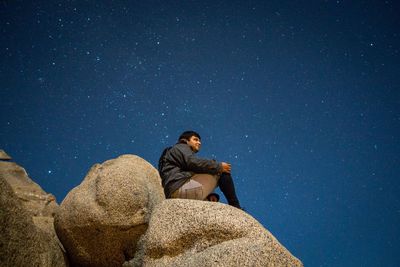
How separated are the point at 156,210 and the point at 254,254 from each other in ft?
6.55

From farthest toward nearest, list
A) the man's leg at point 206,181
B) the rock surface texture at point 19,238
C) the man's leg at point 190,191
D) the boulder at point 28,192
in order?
the boulder at point 28,192
the man's leg at point 206,181
the man's leg at point 190,191
the rock surface texture at point 19,238

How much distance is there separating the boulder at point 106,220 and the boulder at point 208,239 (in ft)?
4.80

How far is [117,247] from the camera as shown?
636cm

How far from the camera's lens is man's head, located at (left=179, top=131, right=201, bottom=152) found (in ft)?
23.0

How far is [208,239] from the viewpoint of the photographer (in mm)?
4410

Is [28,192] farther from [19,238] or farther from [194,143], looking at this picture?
[19,238]

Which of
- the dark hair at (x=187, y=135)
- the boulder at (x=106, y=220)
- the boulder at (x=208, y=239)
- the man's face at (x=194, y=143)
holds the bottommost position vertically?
the boulder at (x=106, y=220)

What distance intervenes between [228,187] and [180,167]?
43.9 inches

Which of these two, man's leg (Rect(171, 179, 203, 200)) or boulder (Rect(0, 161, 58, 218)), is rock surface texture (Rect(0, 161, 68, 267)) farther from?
boulder (Rect(0, 161, 58, 218))

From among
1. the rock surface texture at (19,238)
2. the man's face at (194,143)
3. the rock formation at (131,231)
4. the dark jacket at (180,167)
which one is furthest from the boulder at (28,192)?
the man's face at (194,143)

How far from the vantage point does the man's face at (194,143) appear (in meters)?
7.00

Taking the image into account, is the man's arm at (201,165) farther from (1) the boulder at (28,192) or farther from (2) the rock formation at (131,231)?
(1) the boulder at (28,192)

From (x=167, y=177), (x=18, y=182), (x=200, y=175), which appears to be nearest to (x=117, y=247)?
(x=167, y=177)

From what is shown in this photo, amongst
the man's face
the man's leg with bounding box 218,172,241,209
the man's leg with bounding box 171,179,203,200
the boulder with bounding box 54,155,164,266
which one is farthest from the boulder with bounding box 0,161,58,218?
the man's leg with bounding box 218,172,241,209
